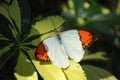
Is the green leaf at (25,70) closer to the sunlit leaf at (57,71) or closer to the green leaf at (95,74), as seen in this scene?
the sunlit leaf at (57,71)

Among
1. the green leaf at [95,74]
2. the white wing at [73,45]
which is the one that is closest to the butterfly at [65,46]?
the white wing at [73,45]

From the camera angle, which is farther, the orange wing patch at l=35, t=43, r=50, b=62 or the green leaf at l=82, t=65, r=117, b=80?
the green leaf at l=82, t=65, r=117, b=80

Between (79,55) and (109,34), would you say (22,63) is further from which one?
(109,34)

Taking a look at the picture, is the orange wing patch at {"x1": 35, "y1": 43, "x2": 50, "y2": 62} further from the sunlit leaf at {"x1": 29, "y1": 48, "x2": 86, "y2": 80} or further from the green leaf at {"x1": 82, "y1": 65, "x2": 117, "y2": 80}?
the green leaf at {"x1": 82, "y1": 65, "x2": 117, "y2": 80}

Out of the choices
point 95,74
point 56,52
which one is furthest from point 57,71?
point 95,74

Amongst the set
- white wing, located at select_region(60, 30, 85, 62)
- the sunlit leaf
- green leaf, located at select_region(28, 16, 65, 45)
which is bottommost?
the sunlit leaf

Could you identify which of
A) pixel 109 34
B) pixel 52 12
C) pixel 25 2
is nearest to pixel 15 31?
pixel 25 2

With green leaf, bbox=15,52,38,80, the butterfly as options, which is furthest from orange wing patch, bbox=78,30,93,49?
green leaf, bbox=15,52,38,80

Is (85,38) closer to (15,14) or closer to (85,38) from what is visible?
(85,38)
